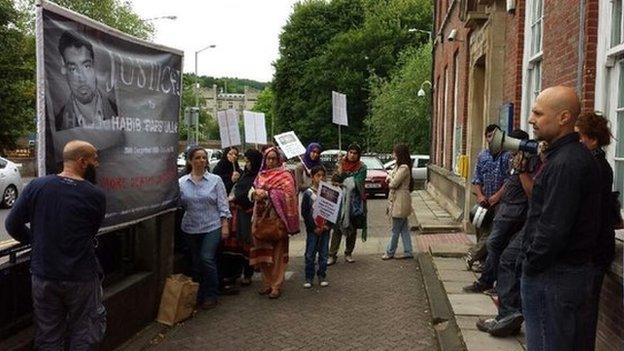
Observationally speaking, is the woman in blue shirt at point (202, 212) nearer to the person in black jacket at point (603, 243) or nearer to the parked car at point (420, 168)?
the person in black jacket at point (603, 243)

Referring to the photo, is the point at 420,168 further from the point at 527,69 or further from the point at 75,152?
the point at 75,152

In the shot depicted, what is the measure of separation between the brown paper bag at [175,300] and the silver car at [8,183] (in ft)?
38.4

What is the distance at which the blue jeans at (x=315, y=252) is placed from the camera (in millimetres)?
7691

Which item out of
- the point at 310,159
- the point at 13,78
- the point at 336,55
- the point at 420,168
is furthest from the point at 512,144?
the point at 336,55

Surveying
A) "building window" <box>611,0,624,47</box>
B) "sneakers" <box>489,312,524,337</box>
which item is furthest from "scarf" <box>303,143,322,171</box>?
"building window" <box>611,0,624,47</box>

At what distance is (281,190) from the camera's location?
707cm

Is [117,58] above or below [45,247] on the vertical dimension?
above

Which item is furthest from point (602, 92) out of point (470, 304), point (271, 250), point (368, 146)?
point (368, 146)

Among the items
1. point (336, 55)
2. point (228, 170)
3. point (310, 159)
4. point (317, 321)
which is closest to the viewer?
point (317, 321)

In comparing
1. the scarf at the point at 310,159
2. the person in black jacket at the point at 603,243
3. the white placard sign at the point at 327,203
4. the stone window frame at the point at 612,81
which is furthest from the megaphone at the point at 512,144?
the scarf at the point at 310,159

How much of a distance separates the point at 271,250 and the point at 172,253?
3.88 ft

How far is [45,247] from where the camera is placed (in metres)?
3.81

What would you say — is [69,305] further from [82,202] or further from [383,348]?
[383,348]

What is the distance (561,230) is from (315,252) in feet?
16.1
